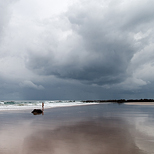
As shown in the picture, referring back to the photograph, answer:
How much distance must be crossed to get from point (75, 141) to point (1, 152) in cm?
410

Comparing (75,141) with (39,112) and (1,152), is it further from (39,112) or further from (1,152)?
(39,112)

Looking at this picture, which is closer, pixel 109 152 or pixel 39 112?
pixel 109 152

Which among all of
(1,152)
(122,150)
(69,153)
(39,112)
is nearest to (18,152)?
(1,152)

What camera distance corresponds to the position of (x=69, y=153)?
738 centimetres

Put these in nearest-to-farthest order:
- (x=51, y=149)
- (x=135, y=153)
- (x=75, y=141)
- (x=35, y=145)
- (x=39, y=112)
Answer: (x=135, y=153) < (x=51, y=149) < (x=35, y=145) < (x=75, y=141) < (x=39, y=112)

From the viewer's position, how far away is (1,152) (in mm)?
7641

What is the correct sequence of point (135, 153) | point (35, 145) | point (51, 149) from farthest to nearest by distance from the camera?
point (35, 145)
point (51, 149)
point (135, 153)

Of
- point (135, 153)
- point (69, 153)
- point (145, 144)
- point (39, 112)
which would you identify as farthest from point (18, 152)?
point (39, 112)

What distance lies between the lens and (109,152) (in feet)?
24.6

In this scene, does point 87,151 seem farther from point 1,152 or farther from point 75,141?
point 1,152

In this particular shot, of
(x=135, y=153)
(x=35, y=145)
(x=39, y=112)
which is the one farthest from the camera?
(x=39, y=112)

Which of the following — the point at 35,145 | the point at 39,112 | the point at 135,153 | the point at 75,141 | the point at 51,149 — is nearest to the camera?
the point at 135,153

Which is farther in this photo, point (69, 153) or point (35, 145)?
point (35, 145)

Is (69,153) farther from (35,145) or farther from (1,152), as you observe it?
(1,152)
